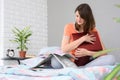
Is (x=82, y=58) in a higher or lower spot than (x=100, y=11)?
lower

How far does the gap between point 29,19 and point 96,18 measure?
0.99 metres

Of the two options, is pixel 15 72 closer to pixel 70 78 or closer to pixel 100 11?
pixel 70 78

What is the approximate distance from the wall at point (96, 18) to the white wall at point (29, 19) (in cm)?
11

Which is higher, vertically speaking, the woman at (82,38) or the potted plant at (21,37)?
the woman at (82,38)

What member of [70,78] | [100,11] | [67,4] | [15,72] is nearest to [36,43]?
→ [67,4]

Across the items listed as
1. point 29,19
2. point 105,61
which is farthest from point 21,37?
point 105,61

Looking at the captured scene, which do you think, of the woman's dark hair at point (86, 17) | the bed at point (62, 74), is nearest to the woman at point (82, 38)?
the woman's dark hair at point (86, 17)

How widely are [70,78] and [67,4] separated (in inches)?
103

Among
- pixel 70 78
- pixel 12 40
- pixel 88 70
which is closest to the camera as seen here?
pixel 70 78

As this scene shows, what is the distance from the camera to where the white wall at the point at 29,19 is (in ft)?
11.1

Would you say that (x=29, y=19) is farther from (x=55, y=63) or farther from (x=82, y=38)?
(x=55, y=63)

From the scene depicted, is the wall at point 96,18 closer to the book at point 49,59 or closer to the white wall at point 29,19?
the white wall at point 29,19

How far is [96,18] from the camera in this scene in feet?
10.9

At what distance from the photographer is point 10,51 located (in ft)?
10.6
